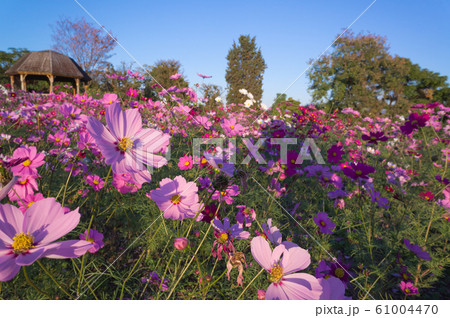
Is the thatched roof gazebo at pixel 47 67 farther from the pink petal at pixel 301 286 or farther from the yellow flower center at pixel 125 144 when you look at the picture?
the pink petal at pixel 301 286

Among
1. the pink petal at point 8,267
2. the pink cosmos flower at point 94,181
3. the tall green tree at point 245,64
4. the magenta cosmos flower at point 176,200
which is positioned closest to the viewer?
the pink petal at point 8,267

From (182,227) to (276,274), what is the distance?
87cm

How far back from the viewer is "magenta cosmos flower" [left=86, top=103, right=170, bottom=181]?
0.47m

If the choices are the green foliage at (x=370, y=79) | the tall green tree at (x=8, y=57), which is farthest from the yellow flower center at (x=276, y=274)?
the tall green tree at (x=8, y=57)

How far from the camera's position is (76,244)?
1.13 ft

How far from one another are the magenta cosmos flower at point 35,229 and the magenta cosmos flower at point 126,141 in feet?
0.39

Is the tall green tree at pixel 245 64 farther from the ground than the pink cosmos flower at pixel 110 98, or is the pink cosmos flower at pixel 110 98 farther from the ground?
the tall green tree at pixel 245 64

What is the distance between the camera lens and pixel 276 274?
0.46 m

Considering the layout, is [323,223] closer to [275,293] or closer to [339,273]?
[339,273]

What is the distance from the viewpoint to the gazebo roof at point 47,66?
13594mm

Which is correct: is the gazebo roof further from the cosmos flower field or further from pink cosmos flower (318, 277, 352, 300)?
pink cosmos flower (318, 277, 352, 300)

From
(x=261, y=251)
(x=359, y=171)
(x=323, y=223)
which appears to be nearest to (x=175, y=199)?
(x=261, y=251)

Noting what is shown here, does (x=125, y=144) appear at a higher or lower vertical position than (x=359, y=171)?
higher

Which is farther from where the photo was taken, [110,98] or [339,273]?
[110,98]
